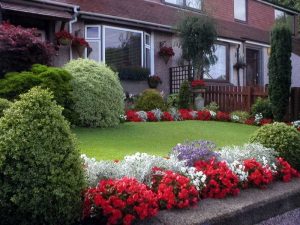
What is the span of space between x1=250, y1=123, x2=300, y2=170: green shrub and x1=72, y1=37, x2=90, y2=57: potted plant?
988 cm

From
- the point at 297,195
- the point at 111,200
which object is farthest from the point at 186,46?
the point at 111,200

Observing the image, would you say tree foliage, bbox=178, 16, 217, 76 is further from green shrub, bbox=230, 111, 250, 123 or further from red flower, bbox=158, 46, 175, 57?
green shrub, bbox=230, 111, 250, 123

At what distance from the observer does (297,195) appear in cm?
530

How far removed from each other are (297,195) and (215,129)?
22.9 feet

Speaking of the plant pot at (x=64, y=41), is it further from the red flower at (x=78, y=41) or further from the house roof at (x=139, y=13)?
the house roof at (x=139, y=13)

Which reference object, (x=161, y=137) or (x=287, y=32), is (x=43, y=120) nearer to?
(x=161, y=137)

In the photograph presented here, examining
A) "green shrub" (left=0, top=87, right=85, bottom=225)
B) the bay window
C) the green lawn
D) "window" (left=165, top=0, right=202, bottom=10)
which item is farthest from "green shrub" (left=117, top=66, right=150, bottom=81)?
"green shrub" (left=0, top=87, right=85, bottom=225)

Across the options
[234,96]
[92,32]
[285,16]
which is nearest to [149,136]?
[92,32]

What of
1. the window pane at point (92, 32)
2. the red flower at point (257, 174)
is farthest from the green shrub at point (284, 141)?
the window pane at point (92, 32)

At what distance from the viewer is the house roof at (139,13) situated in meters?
16.5

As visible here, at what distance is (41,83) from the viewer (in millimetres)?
9750

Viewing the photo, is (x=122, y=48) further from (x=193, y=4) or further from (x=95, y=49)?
(x=193, y=4)

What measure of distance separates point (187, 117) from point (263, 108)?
9.00 ft

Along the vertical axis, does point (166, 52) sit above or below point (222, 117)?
above
